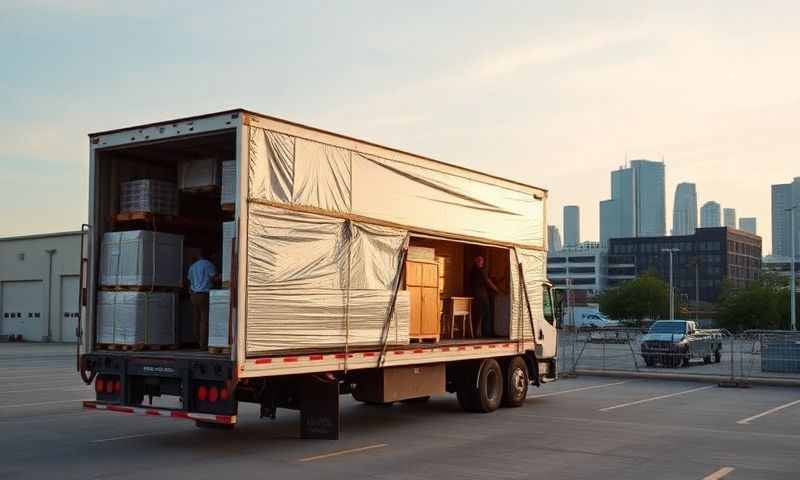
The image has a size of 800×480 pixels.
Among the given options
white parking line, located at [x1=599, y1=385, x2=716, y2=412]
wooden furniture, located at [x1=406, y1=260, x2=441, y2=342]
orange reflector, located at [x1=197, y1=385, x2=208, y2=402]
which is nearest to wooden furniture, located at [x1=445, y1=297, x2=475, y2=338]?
wooden furniture, located at [x1=406, y1=260, x2=441, y2=342]

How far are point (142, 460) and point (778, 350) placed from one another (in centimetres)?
2129

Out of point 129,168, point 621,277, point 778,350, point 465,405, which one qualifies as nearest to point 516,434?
point 465,405

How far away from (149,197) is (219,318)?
101 inches

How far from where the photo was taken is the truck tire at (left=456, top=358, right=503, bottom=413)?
1645cm

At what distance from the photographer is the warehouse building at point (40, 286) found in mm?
53125

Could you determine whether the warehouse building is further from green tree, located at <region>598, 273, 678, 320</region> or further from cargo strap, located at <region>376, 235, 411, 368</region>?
green tree, located at <region>598, 273, 678, 320</region>

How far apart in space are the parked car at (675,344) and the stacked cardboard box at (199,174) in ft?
68.9

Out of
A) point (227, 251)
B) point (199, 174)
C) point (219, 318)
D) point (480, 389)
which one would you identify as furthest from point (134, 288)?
point (480, 389)

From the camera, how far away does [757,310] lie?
211ft

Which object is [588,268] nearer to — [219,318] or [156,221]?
[156,221]

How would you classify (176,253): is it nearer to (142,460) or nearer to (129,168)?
(129,168)

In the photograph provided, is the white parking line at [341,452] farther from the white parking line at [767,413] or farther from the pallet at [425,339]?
the white parking line at [767,413]

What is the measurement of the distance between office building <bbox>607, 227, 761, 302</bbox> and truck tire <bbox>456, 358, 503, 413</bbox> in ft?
462

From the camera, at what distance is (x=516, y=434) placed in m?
14.1
